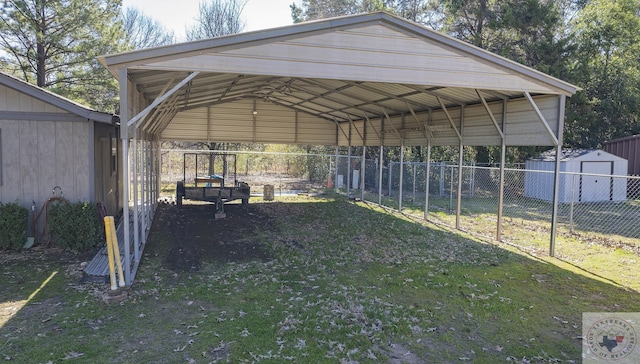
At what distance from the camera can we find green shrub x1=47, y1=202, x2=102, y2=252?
25.3 ft

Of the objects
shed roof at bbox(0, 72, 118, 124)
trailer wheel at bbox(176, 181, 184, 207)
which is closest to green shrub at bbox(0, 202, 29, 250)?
shed roof at bbox(0, 72, 118, 124)

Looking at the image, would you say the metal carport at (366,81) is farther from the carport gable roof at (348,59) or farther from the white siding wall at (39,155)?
the white siding wall at (39,155)

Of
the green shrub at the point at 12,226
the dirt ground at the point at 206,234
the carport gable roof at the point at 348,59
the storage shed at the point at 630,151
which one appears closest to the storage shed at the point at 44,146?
the green shrub at the point at 12,226

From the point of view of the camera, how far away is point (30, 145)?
7.99 meters

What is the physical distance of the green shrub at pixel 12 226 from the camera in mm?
7516

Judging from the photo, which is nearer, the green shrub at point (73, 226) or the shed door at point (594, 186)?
the green shrub at point (73, 226)

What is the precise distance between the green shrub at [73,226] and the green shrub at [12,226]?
16.5 inches

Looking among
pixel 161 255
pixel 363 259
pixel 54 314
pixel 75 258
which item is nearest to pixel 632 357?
pixel 363 259

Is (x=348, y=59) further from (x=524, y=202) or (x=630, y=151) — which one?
(x=630, y=151)

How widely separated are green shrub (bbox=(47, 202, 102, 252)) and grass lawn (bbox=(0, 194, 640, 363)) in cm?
32

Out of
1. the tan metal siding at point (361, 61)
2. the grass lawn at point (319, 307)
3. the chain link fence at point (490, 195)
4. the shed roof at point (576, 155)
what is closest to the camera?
the grass lawn at point (319, 307)

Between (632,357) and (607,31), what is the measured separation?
22.5m

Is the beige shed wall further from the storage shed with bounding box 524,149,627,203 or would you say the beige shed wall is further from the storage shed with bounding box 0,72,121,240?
the storage shed with bounding box 524,149,627,203

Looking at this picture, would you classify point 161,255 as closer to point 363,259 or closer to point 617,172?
point 363,259
